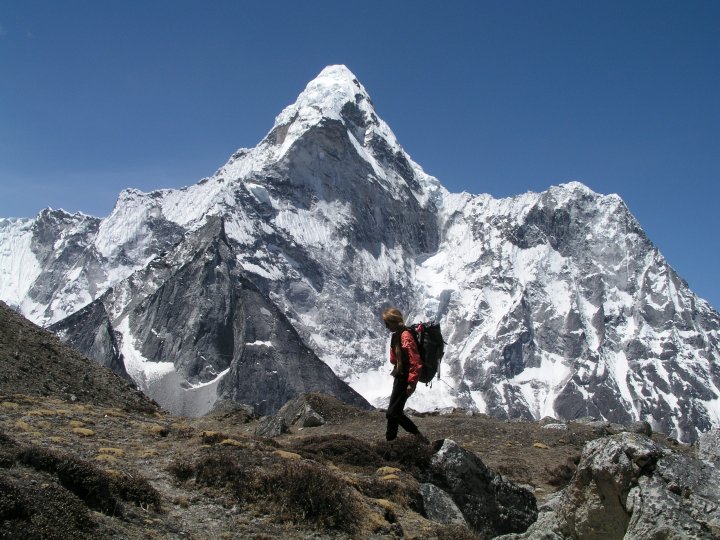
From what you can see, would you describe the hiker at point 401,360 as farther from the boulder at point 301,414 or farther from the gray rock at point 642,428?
the gray rock at point 642,428

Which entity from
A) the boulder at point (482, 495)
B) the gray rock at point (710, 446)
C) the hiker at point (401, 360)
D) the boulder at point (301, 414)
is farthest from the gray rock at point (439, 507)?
the boulder at point (301, 414)

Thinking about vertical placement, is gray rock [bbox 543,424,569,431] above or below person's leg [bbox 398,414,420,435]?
above

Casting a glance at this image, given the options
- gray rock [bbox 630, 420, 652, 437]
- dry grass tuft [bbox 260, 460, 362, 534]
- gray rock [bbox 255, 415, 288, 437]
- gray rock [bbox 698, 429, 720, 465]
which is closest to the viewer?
dry grass tuft [bbox 260, 460, 362, 534]

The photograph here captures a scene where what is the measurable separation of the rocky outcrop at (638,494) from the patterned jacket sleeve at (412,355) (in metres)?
6.19

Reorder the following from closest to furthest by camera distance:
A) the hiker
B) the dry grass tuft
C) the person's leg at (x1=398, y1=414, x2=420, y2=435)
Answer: the dry grass tuft
the hiker
the person's leg at (x1=398, y1=414, x2=420, y2=435)

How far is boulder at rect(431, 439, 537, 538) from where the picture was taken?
53.3 feet

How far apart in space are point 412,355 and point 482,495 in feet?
11.3

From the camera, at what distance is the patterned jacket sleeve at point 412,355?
17609 mm

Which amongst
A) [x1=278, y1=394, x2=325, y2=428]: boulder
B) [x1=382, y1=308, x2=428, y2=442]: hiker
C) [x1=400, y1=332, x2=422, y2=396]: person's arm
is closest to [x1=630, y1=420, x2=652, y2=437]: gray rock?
[x1=278, y1=394, x2=325, y2=428]: boulder

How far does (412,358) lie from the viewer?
1777cm

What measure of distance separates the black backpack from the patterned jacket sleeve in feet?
0.70

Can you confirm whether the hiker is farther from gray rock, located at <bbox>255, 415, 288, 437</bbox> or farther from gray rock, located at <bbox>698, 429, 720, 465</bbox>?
gray rock, located at <bbox>255, 415, 288, 437</bbox>

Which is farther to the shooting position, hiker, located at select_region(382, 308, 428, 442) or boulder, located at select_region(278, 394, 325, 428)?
boulder, located at select_region(278, 394, 325, 428)

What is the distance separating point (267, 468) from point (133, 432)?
A: 21.3 ft
